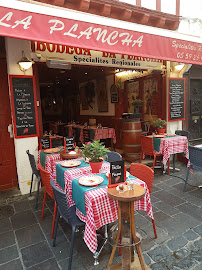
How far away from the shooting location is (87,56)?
5105mm

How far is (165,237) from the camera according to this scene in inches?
115

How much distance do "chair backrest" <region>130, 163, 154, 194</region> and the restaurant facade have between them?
5.61 feet

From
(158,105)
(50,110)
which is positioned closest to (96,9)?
(158,105)

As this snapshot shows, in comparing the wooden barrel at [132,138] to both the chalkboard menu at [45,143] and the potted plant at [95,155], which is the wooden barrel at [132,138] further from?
the potted plant at [95,155]

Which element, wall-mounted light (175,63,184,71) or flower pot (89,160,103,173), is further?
wall-mounted light (175,63,184,71)

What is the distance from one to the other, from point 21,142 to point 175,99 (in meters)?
4.82

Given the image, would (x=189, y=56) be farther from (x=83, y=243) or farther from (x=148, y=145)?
(x=83, y=243)

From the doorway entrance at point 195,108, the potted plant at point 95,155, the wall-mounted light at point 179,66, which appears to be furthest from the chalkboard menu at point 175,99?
the potted plant at point 95,155

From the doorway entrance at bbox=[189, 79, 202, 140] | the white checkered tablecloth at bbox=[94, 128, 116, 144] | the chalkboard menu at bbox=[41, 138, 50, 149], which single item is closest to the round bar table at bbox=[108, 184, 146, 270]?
the chalkboard menu at bbox=[41, 138, 50, 149]

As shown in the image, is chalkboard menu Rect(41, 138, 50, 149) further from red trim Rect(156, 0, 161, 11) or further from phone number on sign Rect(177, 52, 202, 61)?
red trim Rect(156, 0, 161, 11)

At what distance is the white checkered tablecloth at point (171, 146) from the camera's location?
5.16m

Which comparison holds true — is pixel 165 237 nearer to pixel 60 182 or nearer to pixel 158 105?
pixel 60 182

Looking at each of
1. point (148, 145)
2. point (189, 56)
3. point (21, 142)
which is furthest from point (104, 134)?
point (189, 56)

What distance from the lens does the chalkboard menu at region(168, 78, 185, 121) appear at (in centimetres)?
648
